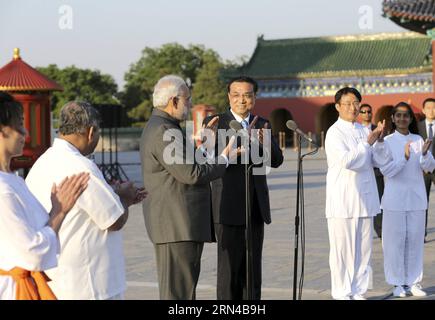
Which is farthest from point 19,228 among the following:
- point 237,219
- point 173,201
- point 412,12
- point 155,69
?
point 155,69

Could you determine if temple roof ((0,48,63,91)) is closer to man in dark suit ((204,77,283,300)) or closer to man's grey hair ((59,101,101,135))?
man in dark suit ((204,77,283,300))

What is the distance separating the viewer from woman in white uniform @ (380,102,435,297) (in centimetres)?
747

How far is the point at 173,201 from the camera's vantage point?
5363 mm

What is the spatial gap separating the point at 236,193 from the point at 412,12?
91.6 feet

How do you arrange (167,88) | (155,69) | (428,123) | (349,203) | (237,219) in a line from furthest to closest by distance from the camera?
(155,69), (428,123), (349,203), (237,219), (167,88)

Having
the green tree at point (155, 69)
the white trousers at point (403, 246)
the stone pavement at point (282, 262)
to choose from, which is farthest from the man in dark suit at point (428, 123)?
the green tree at point (155, 69)

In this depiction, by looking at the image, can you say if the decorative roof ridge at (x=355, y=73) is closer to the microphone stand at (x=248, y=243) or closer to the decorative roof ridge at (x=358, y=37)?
the decorative roof ridge at (x=358, y=37)

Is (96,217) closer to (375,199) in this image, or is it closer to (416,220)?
(375,199)

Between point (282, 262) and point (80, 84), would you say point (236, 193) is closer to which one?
point (282, 262)

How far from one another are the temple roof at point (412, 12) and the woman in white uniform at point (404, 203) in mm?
25751

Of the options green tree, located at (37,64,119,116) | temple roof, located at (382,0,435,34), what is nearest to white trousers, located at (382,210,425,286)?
temple roof, located at (382,0,435,34)

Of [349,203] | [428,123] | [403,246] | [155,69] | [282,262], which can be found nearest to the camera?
[349,203]

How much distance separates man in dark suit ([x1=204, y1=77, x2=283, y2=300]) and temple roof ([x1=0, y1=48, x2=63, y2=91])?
11.3 meters

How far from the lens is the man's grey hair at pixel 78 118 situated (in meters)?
4.30
